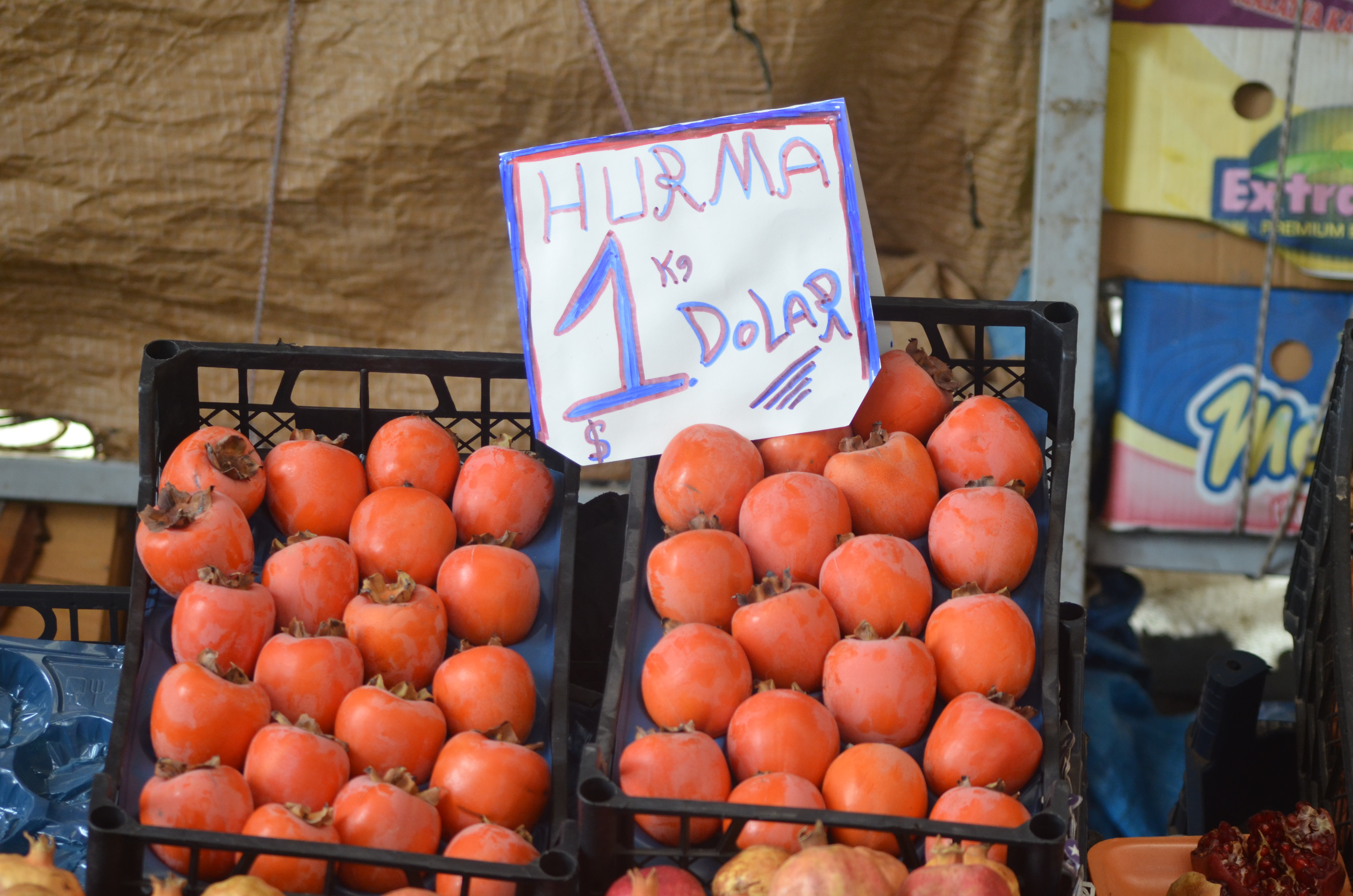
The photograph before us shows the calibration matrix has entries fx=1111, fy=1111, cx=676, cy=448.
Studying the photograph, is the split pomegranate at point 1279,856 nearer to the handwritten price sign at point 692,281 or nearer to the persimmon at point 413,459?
the handwritten price sign at point 692,281

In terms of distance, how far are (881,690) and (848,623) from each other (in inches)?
3.6

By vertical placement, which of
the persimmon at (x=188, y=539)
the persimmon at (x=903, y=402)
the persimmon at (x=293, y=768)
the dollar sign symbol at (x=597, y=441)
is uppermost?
the persimmon at (x=903, y=402)

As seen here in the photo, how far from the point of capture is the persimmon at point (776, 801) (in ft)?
2.77

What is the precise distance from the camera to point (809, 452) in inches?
45.2

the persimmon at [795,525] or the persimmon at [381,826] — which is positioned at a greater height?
the persimmon at [795,525]

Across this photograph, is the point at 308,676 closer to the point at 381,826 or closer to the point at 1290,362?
the point at 381,826

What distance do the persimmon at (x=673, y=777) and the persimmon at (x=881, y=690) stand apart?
4.9 inches

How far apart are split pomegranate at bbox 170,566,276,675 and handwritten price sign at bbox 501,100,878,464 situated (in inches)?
12.6

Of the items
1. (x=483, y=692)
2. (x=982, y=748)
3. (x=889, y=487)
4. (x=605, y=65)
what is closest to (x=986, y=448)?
(x=889, y=487)

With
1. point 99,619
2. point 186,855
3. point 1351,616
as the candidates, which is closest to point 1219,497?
point 1351,616

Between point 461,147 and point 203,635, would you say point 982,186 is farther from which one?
point 203,635

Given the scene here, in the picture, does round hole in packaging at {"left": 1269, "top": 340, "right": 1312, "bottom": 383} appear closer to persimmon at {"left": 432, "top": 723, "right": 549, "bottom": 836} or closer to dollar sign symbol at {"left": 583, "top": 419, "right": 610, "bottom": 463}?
dollar sign symbol at {"left": 583, "top": 419, "right": 610, "bottom": 463}

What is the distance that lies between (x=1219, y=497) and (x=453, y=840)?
6.07 feet

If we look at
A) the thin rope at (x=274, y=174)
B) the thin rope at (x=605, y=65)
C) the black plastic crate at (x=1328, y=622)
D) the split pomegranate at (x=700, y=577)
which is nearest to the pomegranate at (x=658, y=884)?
the split pomegranate at (x=700, y=577)
